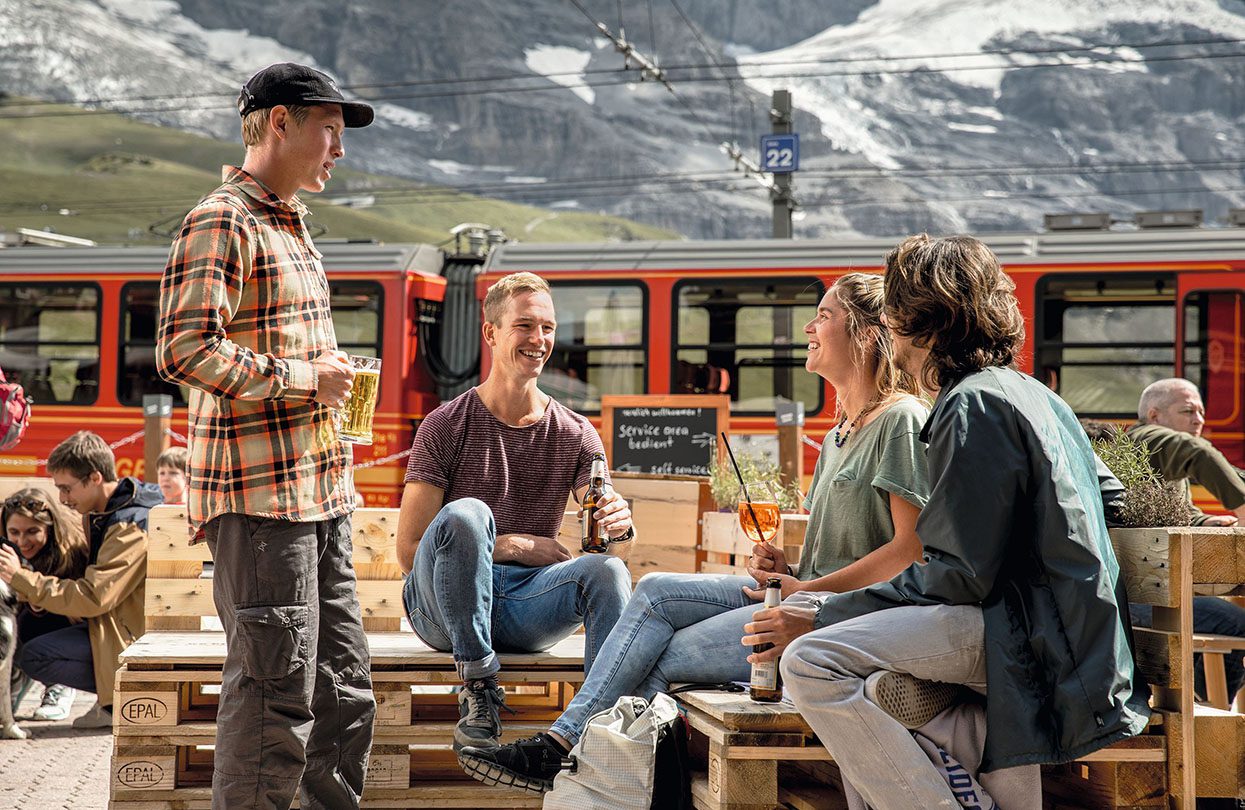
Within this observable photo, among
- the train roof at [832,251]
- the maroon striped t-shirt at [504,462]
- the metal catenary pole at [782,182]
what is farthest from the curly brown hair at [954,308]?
the metal catenary pole at [782,182]

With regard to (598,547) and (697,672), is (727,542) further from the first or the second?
(697,672)

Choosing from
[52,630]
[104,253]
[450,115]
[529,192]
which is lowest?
[52,630]

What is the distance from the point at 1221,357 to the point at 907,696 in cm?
999

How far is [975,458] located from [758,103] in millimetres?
121572

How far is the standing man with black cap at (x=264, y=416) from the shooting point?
3.03 metres

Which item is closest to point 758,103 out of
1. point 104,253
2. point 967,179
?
→ point 967,179

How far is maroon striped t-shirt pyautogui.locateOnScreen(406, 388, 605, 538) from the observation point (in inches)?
161

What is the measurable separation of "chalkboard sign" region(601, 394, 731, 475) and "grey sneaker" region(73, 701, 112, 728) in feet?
15.1

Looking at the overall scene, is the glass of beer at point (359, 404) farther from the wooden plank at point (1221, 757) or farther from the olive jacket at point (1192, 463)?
the olive jacket at point (1192, 463)

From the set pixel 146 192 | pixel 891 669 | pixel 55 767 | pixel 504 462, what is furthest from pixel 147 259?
pixel 146 192

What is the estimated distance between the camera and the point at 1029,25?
473 ft

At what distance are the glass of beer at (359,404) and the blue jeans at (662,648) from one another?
0.91 metres

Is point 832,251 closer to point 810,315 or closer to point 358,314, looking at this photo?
point 810,315

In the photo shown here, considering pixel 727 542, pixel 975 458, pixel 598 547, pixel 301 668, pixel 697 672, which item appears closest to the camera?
→ pixel 975 458
